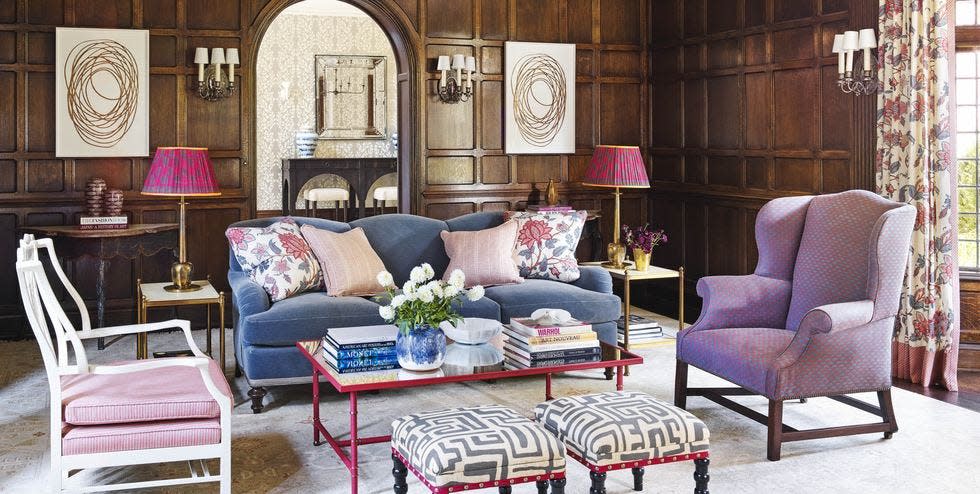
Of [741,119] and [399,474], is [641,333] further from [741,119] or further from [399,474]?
[399,474]

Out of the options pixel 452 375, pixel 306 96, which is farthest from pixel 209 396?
pixel 306 96

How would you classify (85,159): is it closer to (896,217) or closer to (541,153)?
(541,153)

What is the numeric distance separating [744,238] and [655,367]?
65.3 inches

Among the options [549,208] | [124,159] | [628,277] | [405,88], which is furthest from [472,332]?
[405,88]

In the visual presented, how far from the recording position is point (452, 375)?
3.88m

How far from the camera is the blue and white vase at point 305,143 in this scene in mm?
11719

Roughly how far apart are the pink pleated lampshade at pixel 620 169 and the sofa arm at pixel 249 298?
230cm

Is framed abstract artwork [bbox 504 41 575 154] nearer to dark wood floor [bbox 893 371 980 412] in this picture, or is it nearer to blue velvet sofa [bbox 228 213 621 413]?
blue velvet sofa [bbox 228 213 621 413]

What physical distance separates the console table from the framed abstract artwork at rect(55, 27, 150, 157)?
165 inches

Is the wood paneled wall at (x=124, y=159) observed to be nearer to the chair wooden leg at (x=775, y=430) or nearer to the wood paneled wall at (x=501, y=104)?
the wood paneled wall at (x=501, y=104)

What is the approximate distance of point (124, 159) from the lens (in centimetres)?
710

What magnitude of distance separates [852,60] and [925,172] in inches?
33.3

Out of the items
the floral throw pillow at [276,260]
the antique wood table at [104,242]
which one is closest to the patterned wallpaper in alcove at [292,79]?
the antique wood table at [104,242]

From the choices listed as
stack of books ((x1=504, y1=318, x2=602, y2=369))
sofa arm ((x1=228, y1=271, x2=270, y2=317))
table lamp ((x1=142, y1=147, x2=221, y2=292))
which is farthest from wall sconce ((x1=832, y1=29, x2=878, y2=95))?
table lamp ((x1=142, y1=147, x2=221, y2=292))
